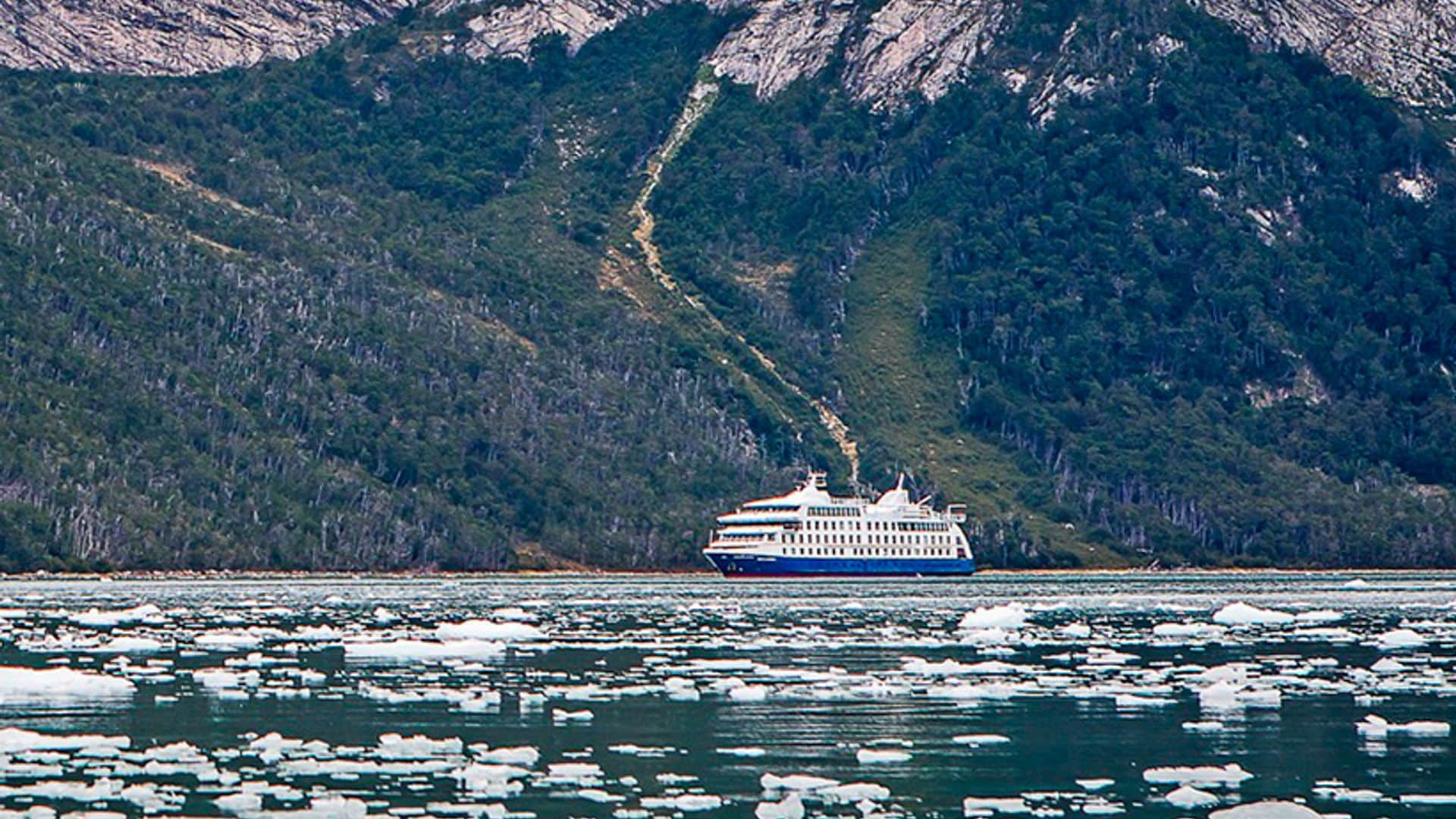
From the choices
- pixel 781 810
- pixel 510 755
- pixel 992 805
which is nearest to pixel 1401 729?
pixel 992 805

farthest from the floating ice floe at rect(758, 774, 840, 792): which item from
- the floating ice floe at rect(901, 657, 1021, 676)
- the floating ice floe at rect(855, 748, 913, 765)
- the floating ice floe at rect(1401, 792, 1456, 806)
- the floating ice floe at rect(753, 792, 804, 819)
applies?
the floating ice floe at rect(901, 657, 1021, 676)

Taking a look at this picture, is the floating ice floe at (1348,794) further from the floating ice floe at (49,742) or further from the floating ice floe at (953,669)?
the floating ice floe at (953,669)

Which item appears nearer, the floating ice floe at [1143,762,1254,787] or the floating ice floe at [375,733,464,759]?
the floating ice floe at [1143,762,1254,787]

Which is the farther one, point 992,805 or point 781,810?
point 992,805

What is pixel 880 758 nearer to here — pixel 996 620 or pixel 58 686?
pixel 58 686

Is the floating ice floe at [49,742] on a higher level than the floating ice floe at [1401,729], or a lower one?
lower

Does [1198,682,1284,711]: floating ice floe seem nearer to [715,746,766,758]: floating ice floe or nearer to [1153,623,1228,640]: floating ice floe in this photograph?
[715,746,766,758]: floating ice floe

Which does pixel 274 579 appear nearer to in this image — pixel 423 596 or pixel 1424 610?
pixel 423 596

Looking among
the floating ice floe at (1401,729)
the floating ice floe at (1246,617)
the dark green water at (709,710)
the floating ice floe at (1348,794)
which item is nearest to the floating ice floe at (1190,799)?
the dark green water at (709,710)

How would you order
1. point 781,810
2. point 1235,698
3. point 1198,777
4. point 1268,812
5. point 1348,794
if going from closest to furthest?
point 1268,812 → point 781,810 → point 1348,794 → point 1198,777 → point 1235,698
